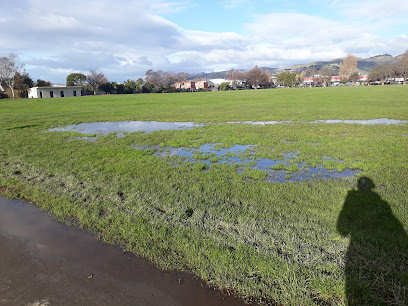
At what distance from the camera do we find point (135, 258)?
14.2ft

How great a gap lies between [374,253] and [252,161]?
566 cm

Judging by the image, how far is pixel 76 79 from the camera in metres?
100

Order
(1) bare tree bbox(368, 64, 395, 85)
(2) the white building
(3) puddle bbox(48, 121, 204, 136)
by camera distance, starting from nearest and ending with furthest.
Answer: (3) puddle bbox(48, 121, 204, 136), (2) the white building, (1) bare tree bbox(368, 64, 395, 85)

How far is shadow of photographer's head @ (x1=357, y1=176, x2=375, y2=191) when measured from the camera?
22.5 feet

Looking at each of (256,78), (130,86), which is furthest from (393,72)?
(130,86)

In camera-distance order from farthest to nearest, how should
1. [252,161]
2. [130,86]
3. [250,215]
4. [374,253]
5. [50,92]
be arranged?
[130,86]
[50,92]
[252,161]
[250,215]
[374,253]

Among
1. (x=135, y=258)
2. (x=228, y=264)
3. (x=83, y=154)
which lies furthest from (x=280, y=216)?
(x=83, y=154)

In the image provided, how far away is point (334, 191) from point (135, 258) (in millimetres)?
4878

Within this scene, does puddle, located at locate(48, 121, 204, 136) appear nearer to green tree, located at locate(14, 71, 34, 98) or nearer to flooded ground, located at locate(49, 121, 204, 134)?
flooded ground, located at locate(49, 121, 204, 134)

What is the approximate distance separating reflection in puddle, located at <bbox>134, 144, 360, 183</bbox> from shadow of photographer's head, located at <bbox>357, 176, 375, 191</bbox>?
0.50 metres

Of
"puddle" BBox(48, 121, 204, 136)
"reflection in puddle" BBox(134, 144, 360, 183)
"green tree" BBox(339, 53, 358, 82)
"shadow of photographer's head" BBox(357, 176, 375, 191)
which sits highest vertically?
"green tree" BBox(339, 53, 358, 82)

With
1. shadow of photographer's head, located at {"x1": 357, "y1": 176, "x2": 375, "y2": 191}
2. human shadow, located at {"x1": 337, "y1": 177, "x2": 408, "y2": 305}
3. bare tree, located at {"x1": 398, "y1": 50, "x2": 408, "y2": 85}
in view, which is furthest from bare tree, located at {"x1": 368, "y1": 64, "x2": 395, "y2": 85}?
human shadow, located at {"x1": 337, "y1": 177, "x2": 408, "y2": 305}

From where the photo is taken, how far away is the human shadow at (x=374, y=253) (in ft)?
11.2

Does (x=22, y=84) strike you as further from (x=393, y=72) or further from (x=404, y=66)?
(x=393, y=72)
